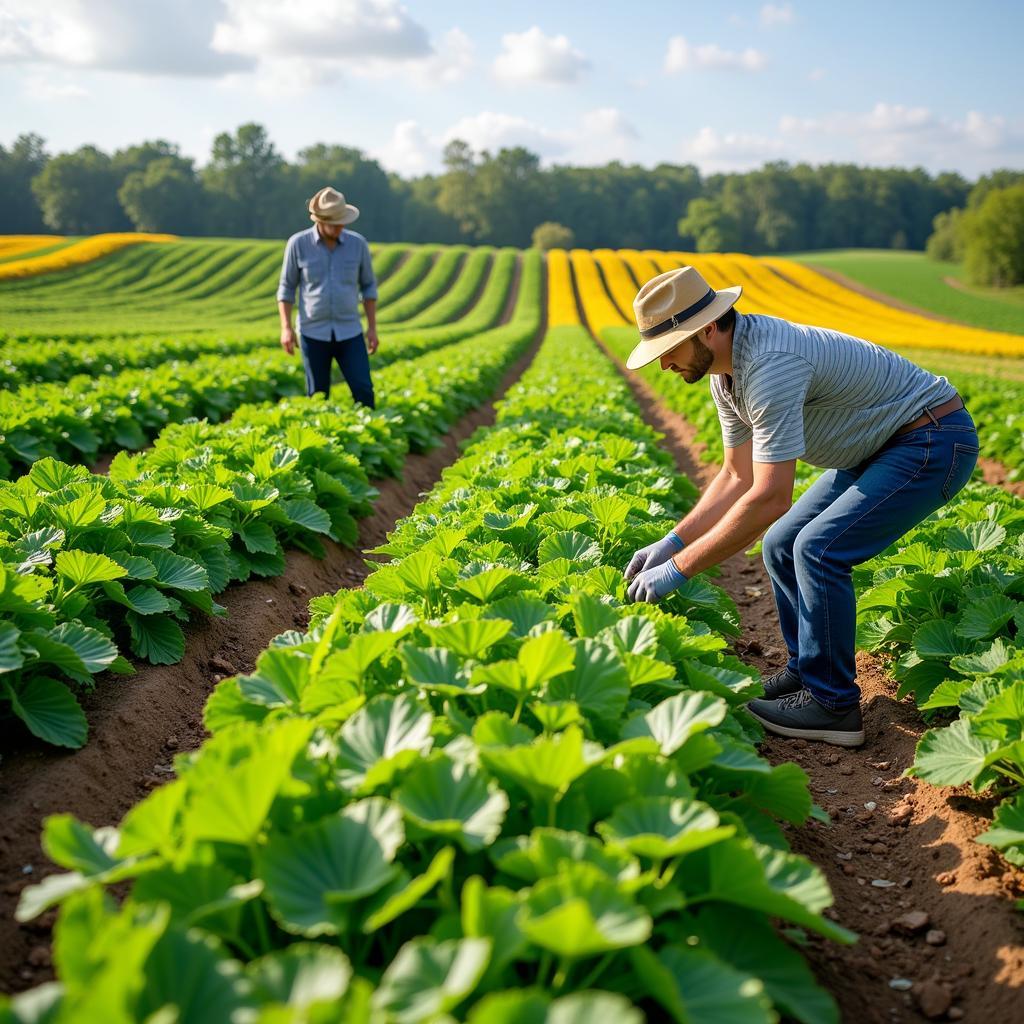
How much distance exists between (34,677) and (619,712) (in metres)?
2.23

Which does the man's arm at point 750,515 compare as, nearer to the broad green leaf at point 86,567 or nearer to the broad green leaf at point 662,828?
the broad green leaf at point 662,828

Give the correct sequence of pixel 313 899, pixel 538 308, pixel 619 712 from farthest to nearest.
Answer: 1. pixel 538 308
2. pixel 619 712
3. pixel 313 899

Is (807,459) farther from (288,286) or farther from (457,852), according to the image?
(288,286)

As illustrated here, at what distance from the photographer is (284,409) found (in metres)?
7.66

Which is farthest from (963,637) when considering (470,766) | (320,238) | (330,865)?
(320,238)

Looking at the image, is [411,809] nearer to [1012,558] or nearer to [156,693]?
[156,693]

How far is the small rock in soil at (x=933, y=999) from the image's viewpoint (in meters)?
2.28

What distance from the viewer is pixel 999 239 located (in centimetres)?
6188

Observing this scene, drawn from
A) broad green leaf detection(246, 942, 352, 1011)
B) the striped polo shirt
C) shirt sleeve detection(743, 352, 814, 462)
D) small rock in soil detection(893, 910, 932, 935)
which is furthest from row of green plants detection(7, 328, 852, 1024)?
the striped polo shirt

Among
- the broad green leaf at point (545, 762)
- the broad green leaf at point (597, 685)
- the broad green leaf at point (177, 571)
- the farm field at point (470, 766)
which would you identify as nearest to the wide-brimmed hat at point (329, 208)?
the farm field at point (470, 766)

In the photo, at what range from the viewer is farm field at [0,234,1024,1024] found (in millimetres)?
1577

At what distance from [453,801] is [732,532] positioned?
1.71m

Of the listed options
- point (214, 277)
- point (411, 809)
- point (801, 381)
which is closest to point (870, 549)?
point (801, 381)

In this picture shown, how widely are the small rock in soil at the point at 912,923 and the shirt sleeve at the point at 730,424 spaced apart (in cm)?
194
